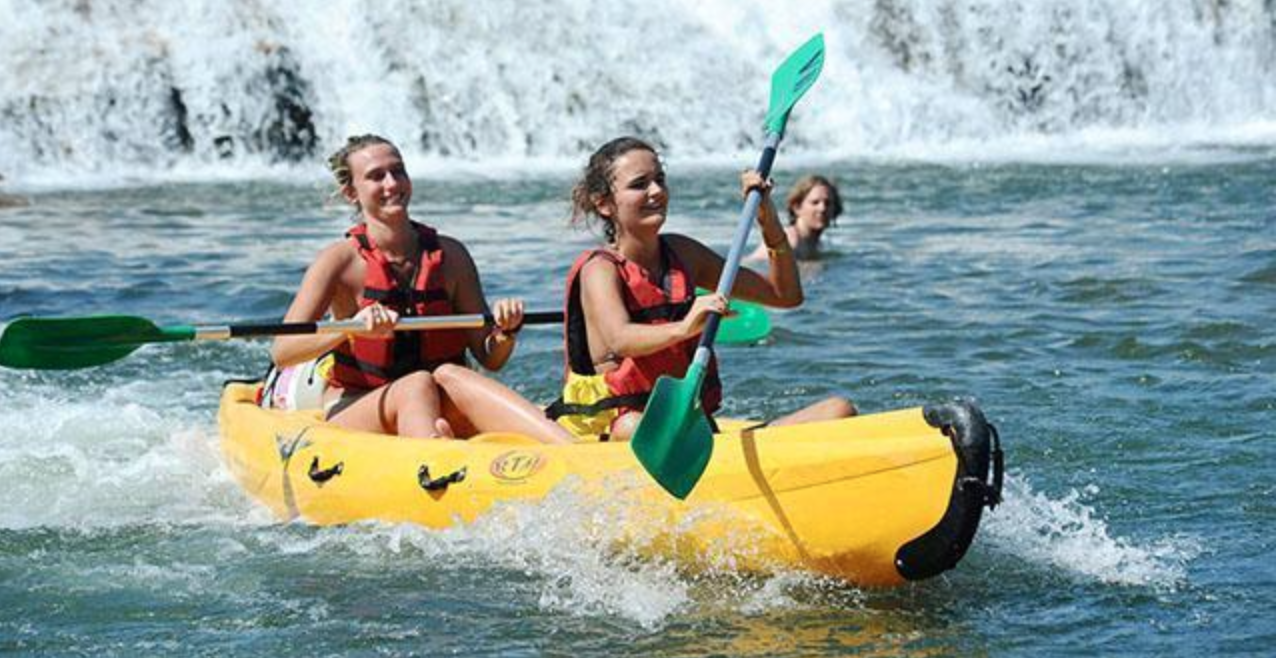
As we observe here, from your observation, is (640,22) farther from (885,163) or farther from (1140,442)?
(1140,442)

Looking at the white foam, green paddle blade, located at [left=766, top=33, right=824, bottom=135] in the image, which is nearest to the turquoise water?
the white foam

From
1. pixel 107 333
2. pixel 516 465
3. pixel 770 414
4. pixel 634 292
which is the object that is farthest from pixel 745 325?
pixel 107 333

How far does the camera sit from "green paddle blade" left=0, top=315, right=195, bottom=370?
589 cm

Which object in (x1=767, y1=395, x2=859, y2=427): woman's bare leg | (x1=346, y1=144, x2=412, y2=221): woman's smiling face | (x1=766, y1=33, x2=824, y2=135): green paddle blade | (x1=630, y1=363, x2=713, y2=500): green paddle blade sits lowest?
(x1=767, y1=395, x2=859, y2=427): woman's bare leg

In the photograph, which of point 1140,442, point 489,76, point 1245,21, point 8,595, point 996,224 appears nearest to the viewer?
point 8,595

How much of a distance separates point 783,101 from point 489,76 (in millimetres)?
12705

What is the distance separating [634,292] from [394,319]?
0.78 metres

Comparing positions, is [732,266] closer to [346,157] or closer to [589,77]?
[346,157]

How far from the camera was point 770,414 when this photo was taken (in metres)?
7.51

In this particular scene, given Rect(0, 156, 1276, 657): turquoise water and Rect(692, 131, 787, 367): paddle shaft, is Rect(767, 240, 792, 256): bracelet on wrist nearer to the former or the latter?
Rect(692, 131, 787, 367): paddle shaft

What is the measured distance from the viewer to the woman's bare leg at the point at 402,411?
5.73 meters

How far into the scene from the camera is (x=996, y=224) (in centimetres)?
1288

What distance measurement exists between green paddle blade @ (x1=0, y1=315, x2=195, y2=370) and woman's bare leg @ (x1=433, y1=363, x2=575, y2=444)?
75 centimetres

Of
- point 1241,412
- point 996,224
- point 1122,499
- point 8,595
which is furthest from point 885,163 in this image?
point 8,595
